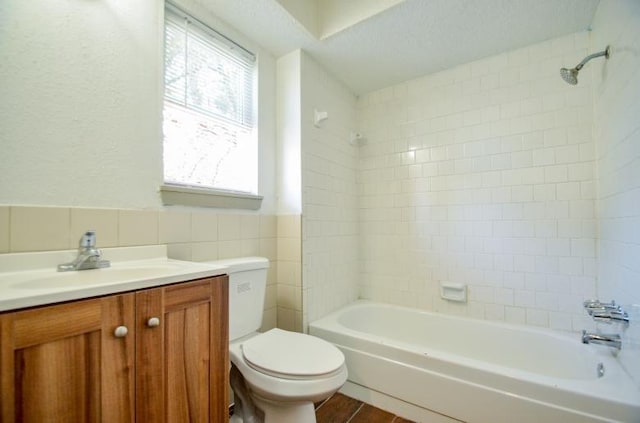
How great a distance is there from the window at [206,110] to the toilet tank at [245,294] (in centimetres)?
50

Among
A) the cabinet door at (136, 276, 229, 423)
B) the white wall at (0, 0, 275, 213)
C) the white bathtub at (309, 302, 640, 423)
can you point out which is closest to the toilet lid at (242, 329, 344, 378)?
the cabinet door at (136, 276, 229, 423)

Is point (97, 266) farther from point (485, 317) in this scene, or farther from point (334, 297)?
point (485, 317)

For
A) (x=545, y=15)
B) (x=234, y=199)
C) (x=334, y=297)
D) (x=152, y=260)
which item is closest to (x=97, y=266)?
(x=152, y=260)

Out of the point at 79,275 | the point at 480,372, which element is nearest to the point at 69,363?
the point at 79,275

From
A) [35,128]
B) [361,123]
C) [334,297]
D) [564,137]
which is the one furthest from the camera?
[361,123]

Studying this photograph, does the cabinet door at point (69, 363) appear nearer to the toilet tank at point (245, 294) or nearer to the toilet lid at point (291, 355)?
the toilet lid at point (291, 355)

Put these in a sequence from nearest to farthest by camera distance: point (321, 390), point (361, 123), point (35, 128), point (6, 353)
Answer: point (6, 353), point (35, 128), point (321, 390), point (361, 123)

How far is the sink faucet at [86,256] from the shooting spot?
104cm

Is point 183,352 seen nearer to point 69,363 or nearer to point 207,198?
point 69,363

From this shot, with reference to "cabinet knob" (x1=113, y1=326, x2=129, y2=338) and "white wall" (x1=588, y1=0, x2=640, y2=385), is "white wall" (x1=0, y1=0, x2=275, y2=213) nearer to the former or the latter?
"cabinet knob" (x1=113, y1=326, x2=129, y2=338)

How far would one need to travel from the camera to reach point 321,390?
1171 mm

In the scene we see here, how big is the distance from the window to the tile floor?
4.67 feet

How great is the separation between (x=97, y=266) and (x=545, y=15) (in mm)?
2638

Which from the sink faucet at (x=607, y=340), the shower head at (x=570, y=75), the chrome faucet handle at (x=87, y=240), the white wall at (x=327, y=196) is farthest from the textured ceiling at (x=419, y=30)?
the sink faucet at (x=607, y=340)
